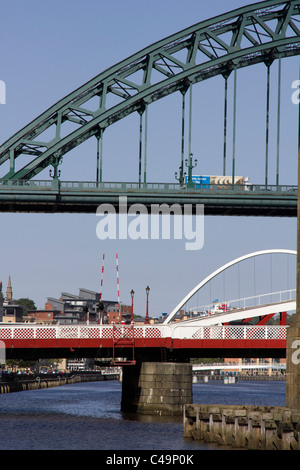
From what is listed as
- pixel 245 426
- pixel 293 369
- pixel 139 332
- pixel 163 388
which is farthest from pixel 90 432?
pixel 293 369

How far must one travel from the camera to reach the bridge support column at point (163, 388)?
3130 inches

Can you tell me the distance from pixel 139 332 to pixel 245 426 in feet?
90.5

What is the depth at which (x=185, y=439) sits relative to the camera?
59.5 meters

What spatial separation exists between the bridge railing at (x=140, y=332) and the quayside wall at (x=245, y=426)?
20.5 metres

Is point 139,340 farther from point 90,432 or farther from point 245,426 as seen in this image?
point 245,426

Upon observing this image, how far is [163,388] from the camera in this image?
262 ft

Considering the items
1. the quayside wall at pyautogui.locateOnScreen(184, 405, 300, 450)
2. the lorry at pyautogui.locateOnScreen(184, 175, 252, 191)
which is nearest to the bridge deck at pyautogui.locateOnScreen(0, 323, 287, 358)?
the lorry at pyautogui.locateOnScreen(184, 175, 252, 191)

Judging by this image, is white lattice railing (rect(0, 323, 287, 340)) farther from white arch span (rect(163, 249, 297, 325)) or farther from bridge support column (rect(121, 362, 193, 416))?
white arch span (rect(163, 249, 297, 325))

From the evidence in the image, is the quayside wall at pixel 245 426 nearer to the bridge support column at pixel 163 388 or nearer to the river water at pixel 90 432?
the river water at pixel 90 432
